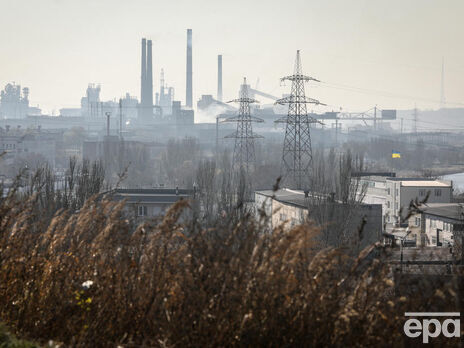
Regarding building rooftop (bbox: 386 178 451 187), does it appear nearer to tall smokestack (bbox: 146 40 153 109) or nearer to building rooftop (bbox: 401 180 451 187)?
building rooftop (bbox: 401 180 451 187)

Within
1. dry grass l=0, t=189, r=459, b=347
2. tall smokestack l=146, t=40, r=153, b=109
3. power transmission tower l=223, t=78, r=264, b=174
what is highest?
tall smokestack l=146, t=40, r=153, b=109

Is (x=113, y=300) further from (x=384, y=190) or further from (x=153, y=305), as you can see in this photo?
(x=384, y=190)

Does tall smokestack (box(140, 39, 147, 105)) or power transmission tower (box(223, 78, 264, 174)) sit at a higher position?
tall smokestack (box(140, 39, 147, 105))

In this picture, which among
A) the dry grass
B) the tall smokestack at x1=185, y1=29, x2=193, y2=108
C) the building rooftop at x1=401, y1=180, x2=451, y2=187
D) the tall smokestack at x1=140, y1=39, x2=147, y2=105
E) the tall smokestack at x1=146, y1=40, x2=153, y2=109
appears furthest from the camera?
the tall smokestack at x1=185, y1=29, x2=193, y2=108

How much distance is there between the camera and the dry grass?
83.0 inches

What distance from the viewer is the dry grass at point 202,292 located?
6.92 ft

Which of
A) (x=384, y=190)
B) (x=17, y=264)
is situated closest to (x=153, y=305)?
(x=17, y=264)

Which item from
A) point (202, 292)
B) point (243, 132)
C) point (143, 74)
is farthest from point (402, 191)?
point (143, 74)

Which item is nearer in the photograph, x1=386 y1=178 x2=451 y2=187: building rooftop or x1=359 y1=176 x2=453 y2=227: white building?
x1=359 y1=176 x2=453 y2=227: white building

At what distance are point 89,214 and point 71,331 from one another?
60cm

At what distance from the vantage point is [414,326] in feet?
7.21

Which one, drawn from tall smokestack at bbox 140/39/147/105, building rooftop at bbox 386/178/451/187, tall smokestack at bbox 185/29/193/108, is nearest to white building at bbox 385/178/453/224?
building rooftop at bbox 386/178/451/187

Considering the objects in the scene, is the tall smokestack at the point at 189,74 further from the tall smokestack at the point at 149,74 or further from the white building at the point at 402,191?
the white building at the point at 402,191

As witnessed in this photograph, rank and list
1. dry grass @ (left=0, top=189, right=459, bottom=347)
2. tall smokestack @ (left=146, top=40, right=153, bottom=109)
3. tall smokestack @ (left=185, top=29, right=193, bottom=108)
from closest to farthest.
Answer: dry grass @ (left=0, top=189, right=459, bottom=347), tall smokestack @ (left=146, top=40, right=153, bottom=109), tall smokestack @ (left=185, top=29, right=193, bottom=108)
